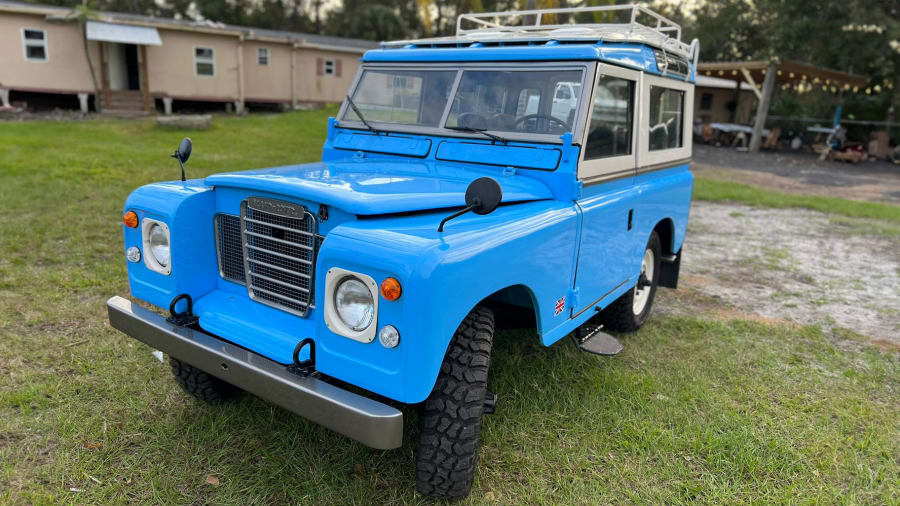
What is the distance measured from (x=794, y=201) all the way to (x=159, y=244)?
12.1 m

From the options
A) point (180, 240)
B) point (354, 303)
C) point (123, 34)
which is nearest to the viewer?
point (354, 303)

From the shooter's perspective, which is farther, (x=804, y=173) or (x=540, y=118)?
(x=804, y=173)

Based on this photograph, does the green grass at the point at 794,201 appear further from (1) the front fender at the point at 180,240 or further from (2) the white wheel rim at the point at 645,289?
(1) the front fender at the point at 180,240

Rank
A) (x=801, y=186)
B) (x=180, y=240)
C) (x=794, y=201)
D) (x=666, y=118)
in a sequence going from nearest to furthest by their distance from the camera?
(x=180, y=240) < (x=666, y=118) < (x=794, y=201) < (x=801, y=186)

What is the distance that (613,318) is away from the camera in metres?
4.92

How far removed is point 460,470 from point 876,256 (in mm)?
7631

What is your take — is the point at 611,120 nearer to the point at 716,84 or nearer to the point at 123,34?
the point at 123,34

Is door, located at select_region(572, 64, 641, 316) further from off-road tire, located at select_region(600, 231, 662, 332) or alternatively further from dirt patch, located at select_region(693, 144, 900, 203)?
dirt patch, located at select_region(693, 144, 900, 203)

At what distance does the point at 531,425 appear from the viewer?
3.62m

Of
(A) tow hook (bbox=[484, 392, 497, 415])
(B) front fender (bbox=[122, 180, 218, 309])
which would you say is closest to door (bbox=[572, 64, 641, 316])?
(A) tow hook (bbox=[484, 392, 497, 415])

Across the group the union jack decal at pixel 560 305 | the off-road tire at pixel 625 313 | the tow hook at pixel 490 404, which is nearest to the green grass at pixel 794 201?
the off-road tire at pixel 625 313

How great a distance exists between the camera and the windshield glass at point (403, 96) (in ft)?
13.5

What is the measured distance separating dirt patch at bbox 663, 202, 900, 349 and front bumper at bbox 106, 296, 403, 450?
4101 mm

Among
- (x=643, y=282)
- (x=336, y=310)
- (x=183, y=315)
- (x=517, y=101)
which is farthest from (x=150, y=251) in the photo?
(x=643, y=282)
